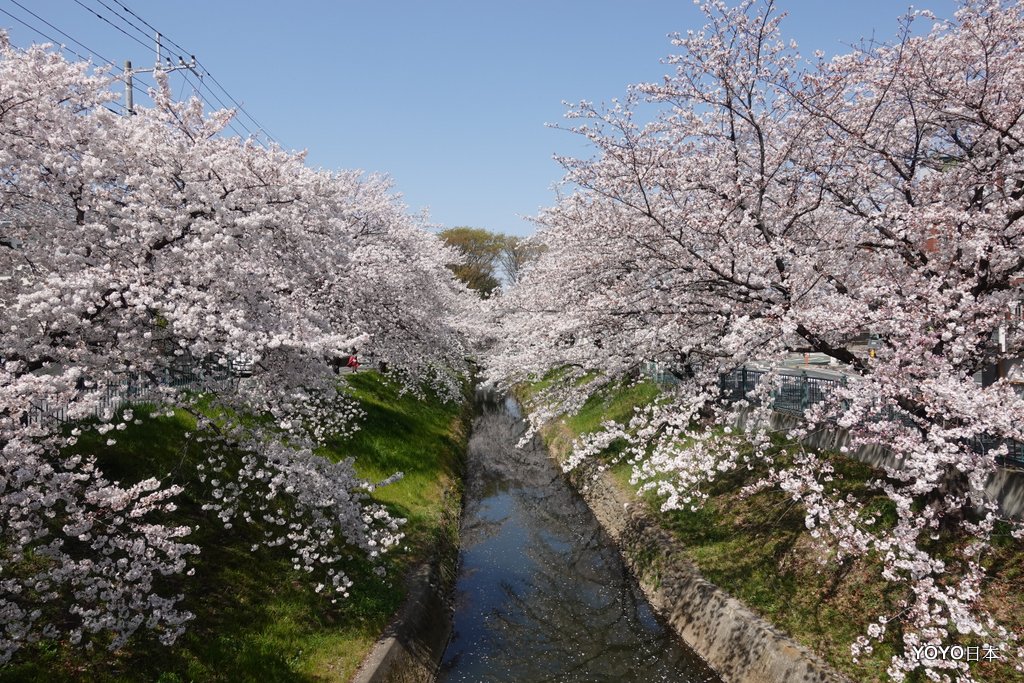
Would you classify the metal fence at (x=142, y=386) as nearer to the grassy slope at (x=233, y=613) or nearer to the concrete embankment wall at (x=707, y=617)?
the grassy slope at (x=233, y=613)

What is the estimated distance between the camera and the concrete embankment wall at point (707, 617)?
9.85 metres

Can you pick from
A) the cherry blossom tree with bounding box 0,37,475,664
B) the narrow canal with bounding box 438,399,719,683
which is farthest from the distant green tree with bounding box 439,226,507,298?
the cherry blossom tree with bounding box 0,37,475,664

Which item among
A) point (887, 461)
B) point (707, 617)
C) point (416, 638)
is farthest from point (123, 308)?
point (887, 461)

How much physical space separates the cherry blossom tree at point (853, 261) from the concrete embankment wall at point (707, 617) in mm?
1144

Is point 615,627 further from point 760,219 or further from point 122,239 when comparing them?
point 122,239

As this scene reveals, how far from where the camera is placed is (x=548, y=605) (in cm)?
1434

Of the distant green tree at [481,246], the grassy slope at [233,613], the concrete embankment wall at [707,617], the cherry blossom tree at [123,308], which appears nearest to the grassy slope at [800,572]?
the concrete embankment wall at [707,617]

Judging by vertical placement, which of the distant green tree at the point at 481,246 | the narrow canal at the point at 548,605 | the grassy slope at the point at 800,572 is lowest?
the narrow canal at the point at 548,605

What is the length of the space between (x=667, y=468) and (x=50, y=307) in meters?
9.10

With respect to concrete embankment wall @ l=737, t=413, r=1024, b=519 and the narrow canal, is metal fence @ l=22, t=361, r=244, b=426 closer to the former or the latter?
the narrow canal

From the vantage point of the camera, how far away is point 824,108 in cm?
1128

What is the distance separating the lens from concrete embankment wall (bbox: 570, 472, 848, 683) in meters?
9.85

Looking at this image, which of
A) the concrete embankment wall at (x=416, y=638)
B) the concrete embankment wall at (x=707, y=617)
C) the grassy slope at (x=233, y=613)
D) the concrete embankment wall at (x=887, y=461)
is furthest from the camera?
the concrete embankment wall at (x=887, y=461)

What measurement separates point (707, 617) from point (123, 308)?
36.7 ft
